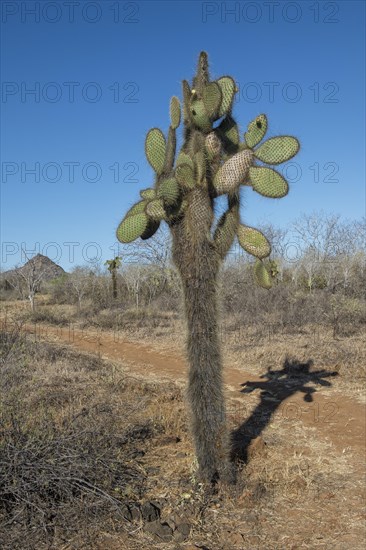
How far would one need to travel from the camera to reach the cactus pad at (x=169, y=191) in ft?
13.6

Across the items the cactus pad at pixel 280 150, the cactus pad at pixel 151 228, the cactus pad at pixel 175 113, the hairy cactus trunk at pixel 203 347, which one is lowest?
the hairy cactus trunk at pixel 203 347

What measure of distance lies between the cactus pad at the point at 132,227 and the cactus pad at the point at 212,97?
1087 millimetres

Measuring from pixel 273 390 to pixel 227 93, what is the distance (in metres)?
5.47

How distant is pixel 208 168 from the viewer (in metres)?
4.44

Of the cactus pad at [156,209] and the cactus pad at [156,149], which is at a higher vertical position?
the cactus pad at [156,149]

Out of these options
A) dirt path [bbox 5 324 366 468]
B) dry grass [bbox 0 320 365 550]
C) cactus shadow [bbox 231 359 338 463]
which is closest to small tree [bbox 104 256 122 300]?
dirt path [bbox 5 324 366 468]

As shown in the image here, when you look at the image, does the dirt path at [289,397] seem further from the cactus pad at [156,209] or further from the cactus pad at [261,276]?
the cactus pad at [156,209]

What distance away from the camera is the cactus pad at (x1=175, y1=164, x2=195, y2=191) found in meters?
4.23

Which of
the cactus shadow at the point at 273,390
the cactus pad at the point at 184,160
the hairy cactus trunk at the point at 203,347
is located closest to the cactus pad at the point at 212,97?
the cactus pad at the point at 184,160

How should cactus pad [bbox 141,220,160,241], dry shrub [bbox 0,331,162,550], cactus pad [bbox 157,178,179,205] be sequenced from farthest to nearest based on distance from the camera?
1. cactus pad [bbox 141,220,160,241]
2. cactus pad [bbox 157,178,179,205]
3. dry shrub [bbox 0,331,162,550]

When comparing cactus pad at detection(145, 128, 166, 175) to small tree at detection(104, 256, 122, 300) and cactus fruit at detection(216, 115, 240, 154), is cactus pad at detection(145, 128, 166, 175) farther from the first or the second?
small tree at detection(104, 256, 122, 300)

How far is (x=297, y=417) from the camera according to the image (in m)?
7.18

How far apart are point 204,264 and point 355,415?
13.9 feet

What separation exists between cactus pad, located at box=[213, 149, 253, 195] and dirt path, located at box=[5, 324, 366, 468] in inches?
106
